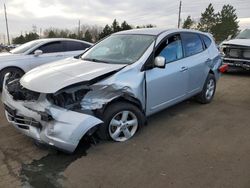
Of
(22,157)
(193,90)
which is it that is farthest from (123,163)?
(193,90)

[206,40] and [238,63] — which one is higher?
[206,40]

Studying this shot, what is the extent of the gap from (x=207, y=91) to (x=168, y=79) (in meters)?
1.82

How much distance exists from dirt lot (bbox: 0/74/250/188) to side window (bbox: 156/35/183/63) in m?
1.16

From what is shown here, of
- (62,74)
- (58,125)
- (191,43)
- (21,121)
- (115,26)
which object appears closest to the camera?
(58,125)

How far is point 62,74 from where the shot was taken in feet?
12.9

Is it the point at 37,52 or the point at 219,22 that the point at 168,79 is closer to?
the point at 37,52

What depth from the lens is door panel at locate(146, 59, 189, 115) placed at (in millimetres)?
4438

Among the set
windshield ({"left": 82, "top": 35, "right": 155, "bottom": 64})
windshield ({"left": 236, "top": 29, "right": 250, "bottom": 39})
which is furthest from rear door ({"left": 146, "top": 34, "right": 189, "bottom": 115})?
windshield ({"left": 236, "top": 29, "right": 250, "bottom": 39})

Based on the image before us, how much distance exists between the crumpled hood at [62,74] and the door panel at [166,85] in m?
0.59

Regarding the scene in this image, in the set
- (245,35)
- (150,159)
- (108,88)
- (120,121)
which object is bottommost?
(150,159)

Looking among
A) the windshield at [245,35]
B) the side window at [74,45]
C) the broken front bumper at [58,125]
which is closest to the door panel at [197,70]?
the broken front bumper at [58,125]

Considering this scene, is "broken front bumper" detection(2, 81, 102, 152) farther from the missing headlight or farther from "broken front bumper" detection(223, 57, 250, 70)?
"broken front bumper" detection(223, 57, 250, 70)

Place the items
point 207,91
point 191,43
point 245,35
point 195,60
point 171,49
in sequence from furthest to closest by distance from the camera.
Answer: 1. point 245,35
2. point 207,91
3. point 191,43
4. point 195,60
5. point 171,49

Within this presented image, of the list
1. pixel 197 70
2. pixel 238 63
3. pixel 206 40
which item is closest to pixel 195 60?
pixel 197 70
